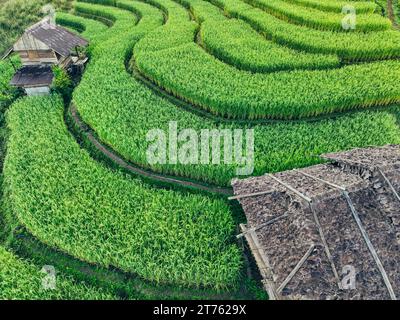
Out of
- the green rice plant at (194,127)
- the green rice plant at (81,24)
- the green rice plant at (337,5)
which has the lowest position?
the green rice plant at (194,127)

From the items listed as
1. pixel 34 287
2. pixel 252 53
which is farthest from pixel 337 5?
pixel 34 287

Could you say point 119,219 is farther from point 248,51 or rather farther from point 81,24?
point 81,24

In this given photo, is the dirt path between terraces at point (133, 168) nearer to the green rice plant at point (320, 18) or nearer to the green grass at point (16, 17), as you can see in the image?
the green rice plant at point (320, 18)

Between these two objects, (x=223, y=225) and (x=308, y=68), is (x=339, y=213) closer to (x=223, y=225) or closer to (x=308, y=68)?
(x=223, y=225)

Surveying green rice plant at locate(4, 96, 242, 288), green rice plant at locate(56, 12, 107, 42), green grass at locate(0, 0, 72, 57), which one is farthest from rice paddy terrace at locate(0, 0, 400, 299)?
green grass at locate(0, 0, 72, 57)

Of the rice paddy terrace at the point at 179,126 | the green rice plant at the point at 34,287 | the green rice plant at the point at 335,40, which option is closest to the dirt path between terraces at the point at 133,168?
the rice paddy terrace at the point at 179,126

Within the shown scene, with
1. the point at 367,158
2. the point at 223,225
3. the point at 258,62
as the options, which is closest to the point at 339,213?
the point at 367,158
